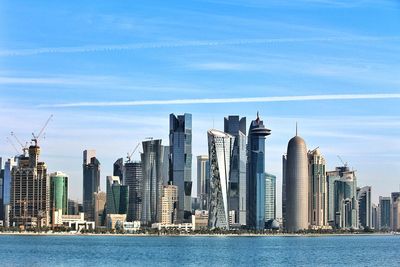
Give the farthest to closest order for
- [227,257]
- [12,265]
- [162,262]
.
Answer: [227,257] → [162,262] → [12,265]

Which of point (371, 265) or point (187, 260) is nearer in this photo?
point (371, 265)

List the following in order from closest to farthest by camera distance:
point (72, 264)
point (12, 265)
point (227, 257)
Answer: point (12, 265)
point (72, 264)
point (227, 257)

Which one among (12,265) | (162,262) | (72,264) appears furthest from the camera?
(162,262)

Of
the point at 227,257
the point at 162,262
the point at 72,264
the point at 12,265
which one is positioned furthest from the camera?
the point at 227,257

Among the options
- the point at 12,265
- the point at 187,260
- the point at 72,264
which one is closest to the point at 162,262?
the point at 187,260

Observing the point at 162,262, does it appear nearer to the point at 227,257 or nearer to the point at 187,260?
the point at 187,260

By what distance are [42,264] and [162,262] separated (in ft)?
45.3

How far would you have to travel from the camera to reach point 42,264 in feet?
245

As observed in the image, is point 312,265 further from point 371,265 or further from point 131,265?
point 131,265

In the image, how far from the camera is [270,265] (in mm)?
81438

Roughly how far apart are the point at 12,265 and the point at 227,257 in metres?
29.8

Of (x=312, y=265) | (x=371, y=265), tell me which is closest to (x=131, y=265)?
(x=312, y=265)

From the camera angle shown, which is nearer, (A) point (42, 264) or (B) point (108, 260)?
(A) point (42, 264)

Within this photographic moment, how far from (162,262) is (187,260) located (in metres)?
4.10
